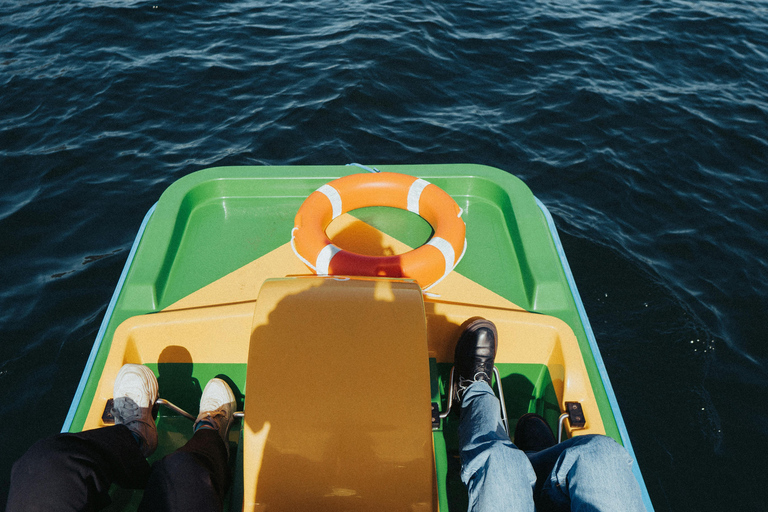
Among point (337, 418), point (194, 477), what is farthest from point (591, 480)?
point (194, 477)

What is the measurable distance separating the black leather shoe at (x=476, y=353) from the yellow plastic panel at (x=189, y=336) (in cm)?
87

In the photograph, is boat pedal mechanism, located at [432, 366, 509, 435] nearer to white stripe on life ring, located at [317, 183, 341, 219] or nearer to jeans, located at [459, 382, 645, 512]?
jeans, located at [459, 382, 645, 512]

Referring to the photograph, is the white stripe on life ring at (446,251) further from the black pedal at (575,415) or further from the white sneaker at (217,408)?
the white sneaker at (217,408)

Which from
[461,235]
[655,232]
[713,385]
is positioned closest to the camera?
[461,235]

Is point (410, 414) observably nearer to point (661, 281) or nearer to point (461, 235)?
point (461, 235)

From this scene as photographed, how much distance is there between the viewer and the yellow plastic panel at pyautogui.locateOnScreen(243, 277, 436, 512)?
1500 millimetres

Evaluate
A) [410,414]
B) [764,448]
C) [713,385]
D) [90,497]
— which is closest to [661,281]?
[713,385]

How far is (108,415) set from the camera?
1.97m

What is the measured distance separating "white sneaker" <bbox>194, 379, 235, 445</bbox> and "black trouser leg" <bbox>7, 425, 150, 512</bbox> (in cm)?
29

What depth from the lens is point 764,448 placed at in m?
2.84

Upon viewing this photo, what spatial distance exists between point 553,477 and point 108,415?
5.15 feet

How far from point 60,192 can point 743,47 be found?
7039 millimetres

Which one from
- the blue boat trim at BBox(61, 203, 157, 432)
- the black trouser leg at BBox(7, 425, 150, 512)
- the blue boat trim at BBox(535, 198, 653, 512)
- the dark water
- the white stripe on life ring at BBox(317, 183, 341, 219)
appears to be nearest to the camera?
the black trouser leg at BBox(7, 425, 150, 512)

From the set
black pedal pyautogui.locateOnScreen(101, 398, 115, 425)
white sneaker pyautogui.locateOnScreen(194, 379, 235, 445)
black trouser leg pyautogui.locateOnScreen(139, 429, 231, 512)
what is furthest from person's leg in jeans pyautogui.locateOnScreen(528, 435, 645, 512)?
black pedal pyautogui.locateOnScreen(101, 398, 115, 425)
